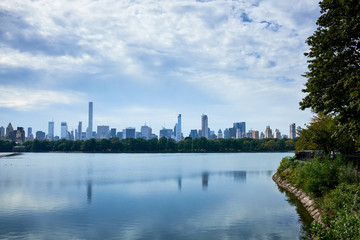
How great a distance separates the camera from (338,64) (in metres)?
23.6

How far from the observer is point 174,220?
23203mm

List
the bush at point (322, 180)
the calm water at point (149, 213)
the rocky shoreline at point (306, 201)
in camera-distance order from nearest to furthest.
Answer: the calm water at point (149, 213), the rocky shoreline at point (306, 201), the bush at point (322, 180)

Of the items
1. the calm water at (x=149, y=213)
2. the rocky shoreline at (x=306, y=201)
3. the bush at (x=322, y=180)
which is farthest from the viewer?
the bush at (x=322, y=180)

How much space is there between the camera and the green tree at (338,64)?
847 inches

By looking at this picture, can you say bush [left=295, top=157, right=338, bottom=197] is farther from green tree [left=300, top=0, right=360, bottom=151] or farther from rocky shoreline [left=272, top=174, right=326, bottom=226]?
green tree [left=300, top=0, right=360, bottom=151]

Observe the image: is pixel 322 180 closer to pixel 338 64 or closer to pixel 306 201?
pixel 306 201

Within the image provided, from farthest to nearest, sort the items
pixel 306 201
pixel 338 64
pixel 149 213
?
pixel 306 201, pixel 149 213, pixel 338 64

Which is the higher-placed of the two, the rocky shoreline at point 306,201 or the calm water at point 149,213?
the rocky shoreline at point 306,201

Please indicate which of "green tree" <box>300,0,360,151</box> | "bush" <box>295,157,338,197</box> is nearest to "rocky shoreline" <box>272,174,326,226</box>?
"bush" <box>295,157,338,197</box>

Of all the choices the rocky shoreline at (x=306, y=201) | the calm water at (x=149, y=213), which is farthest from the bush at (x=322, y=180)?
the calm water at (x=149, y=213)

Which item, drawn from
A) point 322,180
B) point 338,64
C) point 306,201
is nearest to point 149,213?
point 306,201

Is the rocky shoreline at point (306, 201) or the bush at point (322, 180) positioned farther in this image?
the bush at point (322, 180)

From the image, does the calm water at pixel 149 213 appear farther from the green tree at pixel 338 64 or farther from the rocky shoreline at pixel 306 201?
the green tree at pixel 338 64

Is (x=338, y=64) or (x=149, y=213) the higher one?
(x=338, y=64)
